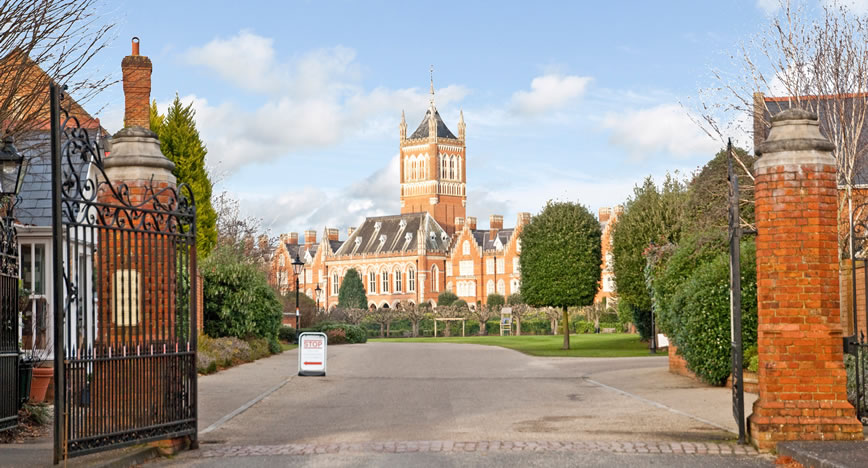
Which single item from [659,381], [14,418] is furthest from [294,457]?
[659,381]

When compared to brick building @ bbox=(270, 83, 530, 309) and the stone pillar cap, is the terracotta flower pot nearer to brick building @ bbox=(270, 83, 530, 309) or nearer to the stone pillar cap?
the stone pillar cap

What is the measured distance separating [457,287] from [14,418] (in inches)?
4022

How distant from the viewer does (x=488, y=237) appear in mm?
114250

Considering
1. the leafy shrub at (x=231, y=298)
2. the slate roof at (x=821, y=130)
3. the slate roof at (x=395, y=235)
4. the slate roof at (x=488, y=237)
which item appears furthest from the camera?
the slate roof at (x=395, y=235)

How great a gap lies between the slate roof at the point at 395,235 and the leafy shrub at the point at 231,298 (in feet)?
271

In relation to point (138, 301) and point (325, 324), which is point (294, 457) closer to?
point (138, 301)

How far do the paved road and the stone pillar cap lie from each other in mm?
3041

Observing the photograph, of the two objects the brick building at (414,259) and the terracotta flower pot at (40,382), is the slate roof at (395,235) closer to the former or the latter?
the brick building at (414,259)

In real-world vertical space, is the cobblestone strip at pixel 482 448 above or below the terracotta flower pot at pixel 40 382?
below

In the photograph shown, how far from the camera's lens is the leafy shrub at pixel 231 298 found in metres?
31.8

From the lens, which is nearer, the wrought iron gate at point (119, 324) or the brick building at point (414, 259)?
the wrought iron gate at point (119, 324)

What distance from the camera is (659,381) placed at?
20.6m

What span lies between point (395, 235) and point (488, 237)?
11782 mm

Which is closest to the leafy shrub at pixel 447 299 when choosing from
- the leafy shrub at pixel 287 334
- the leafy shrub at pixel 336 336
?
the leafy shrub at pixel 336 336
